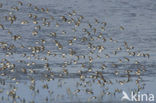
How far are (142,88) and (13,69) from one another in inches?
220

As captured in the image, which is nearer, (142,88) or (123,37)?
(142,88)

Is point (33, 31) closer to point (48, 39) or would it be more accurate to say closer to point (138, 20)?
point (48, 39)

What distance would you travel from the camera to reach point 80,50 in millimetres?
31109

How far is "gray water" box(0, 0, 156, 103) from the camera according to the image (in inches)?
929

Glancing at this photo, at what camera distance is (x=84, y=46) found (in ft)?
105

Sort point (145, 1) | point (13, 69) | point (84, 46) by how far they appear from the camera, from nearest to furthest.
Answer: point (13, 69)
point (84, 46)
point (145, 1)

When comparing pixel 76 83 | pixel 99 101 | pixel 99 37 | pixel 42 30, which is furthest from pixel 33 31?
pixel 99 101

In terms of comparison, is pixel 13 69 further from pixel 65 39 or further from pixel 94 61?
pixel 65 39

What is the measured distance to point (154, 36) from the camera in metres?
35.3

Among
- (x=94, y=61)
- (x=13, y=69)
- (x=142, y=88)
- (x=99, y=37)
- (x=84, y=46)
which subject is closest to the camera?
(x=142, y=88)

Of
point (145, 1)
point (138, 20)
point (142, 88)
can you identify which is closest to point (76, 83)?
point (142, 88)

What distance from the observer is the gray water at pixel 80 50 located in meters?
23.6

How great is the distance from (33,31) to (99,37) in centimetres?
358

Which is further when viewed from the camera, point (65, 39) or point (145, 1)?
point (145, 1)
